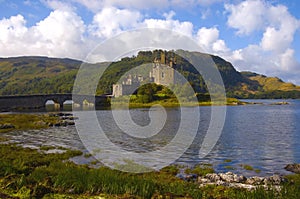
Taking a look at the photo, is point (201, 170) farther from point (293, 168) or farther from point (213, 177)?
point (293, 168)

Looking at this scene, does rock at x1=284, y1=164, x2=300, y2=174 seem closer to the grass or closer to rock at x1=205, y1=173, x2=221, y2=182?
the grass

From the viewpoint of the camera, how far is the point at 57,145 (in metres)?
38.5

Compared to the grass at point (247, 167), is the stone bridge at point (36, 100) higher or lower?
higher

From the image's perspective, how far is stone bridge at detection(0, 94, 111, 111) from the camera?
11528 cm

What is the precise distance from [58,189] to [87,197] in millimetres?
1392

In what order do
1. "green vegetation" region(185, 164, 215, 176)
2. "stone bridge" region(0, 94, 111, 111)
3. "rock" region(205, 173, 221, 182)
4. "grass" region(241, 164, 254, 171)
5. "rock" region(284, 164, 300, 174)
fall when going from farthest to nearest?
"stone bridge" region(0, 94, 111, 111) < "grass" region(241, 164, 254, 171) < "rock" region(284, 164, 300, 174) < "green vegetation" region(185, 164, 215, 176) < "rock" region(205, 173, 221, 182)

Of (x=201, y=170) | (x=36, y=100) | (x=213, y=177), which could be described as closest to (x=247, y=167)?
(x=201, y=170)

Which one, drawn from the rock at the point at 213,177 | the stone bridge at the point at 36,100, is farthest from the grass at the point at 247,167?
the stone bridge at the point at 36,100

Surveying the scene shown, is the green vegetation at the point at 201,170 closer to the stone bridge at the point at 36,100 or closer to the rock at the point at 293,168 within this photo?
the rock at the point at 293,168

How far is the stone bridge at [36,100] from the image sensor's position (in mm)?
115281

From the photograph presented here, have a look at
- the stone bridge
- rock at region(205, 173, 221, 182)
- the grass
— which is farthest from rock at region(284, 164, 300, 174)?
the stone bridge

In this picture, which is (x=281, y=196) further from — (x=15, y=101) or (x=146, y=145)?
(x=15, y=101)

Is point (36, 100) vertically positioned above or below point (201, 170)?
above

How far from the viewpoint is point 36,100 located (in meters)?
134
